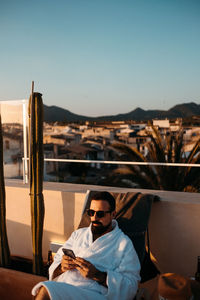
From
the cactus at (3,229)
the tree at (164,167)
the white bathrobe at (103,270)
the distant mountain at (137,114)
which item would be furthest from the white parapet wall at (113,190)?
the distant mountain at (137,114)

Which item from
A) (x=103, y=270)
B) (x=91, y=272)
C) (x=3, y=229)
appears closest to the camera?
(x=91, y=272)

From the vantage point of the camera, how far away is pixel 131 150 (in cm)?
752

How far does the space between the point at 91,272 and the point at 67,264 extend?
0.22m

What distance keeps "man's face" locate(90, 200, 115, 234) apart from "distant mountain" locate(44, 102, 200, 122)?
11559 millimetres

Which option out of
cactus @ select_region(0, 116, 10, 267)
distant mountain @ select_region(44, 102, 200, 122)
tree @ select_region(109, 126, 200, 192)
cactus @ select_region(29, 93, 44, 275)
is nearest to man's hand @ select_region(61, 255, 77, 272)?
cactus @ select_region(29, 93, 44, 275)

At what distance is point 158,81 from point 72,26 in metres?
4.82

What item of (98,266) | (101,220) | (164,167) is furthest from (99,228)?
(164,167)

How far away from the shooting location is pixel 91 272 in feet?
6.61

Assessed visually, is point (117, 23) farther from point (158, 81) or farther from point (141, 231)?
point (141, 231)

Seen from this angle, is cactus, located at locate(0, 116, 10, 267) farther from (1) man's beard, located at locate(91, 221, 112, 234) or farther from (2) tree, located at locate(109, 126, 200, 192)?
(2) tree, located at locate(109, 126, 200, 192)

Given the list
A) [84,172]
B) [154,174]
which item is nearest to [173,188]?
[154,174]

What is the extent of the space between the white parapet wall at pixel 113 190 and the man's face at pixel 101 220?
591mm

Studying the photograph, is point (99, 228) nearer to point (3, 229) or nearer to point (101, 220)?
point (101, 220)

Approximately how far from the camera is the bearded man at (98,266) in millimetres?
1938
